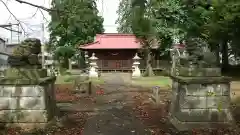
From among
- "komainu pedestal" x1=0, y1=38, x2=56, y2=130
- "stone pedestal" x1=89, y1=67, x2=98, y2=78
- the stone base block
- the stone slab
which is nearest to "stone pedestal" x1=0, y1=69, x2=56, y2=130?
"komainu pedestal" x1=0, y1=38, x2=56, y2=130

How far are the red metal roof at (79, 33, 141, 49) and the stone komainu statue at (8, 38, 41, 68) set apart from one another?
26.4m

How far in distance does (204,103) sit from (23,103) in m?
4.13

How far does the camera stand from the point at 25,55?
7676mm

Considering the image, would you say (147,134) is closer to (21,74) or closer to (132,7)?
(21,74)

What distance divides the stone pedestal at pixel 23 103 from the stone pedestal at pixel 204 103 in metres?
3.16

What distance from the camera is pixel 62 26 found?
4363 millimetres

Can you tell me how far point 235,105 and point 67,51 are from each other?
29925mm

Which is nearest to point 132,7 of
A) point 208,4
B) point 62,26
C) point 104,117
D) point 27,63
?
point 208,4

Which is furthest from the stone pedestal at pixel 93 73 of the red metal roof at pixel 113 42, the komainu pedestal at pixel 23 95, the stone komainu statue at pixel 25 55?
the komainu pedestal at pixel 23 95

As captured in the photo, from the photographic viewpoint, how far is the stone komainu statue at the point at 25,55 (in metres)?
7.63

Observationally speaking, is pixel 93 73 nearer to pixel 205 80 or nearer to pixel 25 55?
pixel 25 55

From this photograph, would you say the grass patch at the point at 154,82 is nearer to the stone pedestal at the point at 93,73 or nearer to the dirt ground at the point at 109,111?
the stone pedestal at the point at 93,73

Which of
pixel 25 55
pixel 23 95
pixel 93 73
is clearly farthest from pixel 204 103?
pixel 93 73

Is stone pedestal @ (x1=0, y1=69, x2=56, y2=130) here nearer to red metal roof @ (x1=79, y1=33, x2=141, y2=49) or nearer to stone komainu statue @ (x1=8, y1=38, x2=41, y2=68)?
stone komainu statue @ (x1=8, y1=38, x2=41, y2=68)
